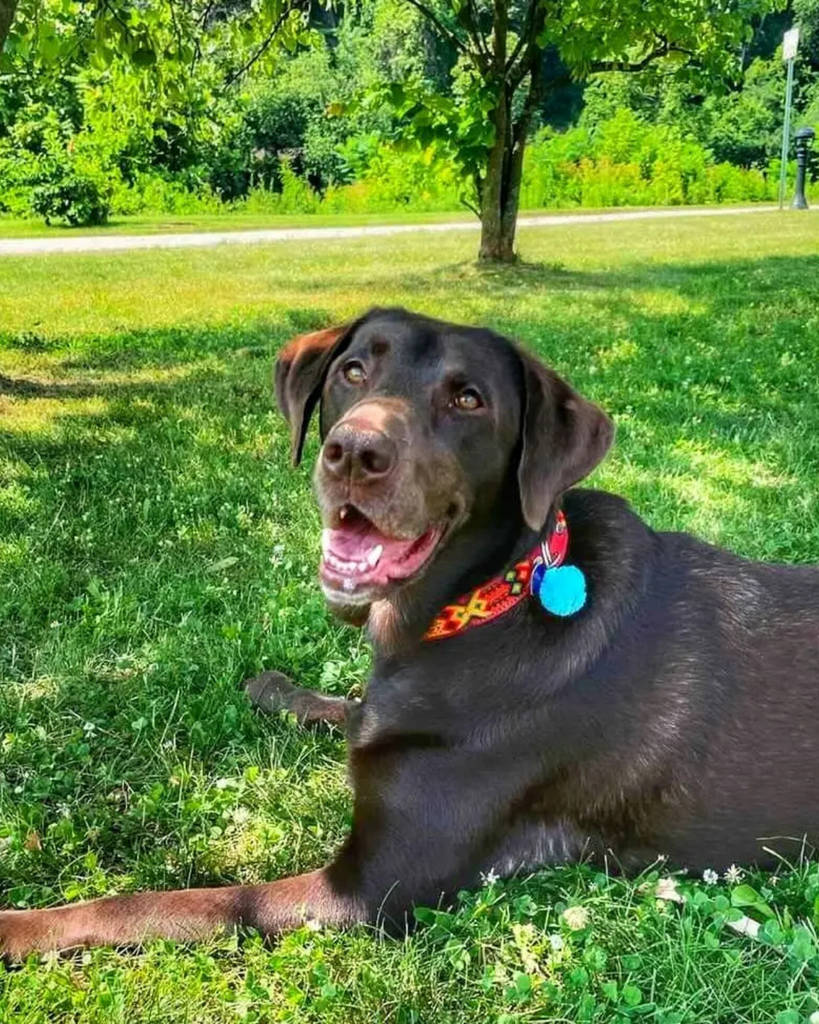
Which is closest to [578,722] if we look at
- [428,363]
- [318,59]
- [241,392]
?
[428,363]

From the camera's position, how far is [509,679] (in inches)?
105

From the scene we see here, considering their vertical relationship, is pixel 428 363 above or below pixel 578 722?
above

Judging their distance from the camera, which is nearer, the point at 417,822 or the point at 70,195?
the point at 417,822

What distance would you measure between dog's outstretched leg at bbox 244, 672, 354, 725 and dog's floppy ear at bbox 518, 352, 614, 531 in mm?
1187

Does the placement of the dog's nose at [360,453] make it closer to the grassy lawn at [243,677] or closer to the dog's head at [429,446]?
the dog's head at [429,446]

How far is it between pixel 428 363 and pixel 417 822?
121cm

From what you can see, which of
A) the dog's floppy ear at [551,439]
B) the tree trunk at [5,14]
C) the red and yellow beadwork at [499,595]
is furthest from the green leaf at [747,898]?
the tree trunk at [5,14]

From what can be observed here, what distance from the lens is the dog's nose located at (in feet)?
8.36

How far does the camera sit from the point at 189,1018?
2303 millimetres

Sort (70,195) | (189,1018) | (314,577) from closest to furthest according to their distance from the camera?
(189,1018)
(314,577)
(70,195)

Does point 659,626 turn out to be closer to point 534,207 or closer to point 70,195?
point 70,195

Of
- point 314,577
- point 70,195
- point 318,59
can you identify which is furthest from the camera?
point 318,59

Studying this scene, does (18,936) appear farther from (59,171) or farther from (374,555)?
(59,171)

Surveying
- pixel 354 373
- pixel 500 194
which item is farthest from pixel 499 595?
pixel 500 194
